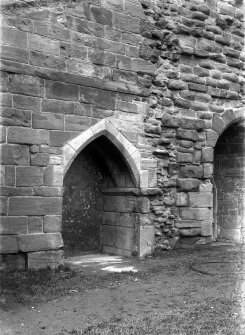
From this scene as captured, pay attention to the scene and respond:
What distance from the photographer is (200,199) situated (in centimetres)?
856

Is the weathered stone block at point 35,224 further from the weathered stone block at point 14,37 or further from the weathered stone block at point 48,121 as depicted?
the weathered stone block at point 14,37

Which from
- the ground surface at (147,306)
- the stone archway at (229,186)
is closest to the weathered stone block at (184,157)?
the stone archway at (229,186)

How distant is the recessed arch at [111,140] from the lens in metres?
7.02

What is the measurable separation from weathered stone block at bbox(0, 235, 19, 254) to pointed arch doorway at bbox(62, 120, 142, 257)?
1.75m

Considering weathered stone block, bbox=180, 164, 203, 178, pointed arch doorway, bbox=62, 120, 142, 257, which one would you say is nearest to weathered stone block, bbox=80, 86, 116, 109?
pointed arch doorway, bbox=62, 120, 142, 257

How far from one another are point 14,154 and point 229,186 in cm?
536

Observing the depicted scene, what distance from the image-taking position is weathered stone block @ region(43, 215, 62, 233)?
672 centimetres

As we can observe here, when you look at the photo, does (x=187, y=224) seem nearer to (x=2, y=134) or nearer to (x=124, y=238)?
(x=124, y=238)

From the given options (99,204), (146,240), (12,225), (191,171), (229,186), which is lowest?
(146,240)

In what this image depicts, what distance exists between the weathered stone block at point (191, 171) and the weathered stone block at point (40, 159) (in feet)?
8.79

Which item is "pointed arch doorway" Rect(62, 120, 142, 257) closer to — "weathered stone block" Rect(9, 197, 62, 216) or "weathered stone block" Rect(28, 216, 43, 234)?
"weathered stone block" Rect(9, 197, 62, 216)

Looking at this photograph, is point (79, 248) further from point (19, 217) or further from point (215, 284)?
point (215, 284)

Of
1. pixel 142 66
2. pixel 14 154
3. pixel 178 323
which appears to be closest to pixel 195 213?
pixel 142 66

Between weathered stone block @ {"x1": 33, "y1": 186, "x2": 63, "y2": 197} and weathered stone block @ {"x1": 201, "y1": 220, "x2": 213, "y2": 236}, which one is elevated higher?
weathered stone block @ {"x1": 33, "y1": 186, "x2": 63, "y2": 197}
